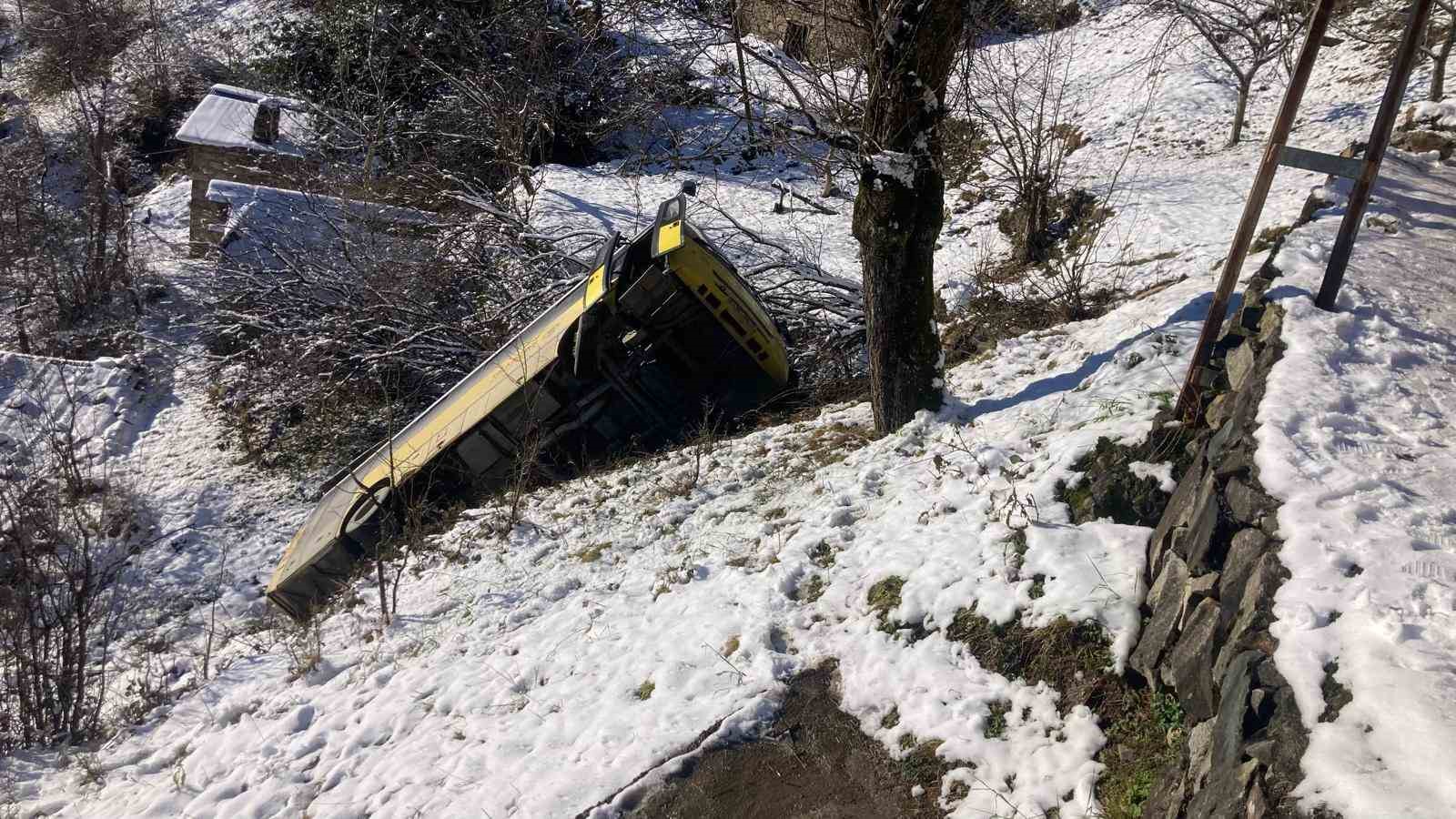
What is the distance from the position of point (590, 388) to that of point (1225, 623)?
→ 18.8 ft

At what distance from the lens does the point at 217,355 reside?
1341 centimetres

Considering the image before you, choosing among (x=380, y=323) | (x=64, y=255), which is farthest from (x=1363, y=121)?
(x=64, y=255)

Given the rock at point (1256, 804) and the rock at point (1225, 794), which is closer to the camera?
the rock at point (1256, 804)

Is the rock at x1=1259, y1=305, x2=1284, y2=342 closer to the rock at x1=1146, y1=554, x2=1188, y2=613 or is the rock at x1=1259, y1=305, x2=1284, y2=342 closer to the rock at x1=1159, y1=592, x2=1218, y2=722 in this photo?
the rock at x1=1146, y1=554, x2=1188, y2=613

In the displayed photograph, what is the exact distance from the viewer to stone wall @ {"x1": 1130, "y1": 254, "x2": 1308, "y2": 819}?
277cm

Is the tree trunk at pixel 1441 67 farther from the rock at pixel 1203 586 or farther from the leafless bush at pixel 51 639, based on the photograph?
the leafless bush at pixel 51 639

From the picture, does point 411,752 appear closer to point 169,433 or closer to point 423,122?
Answer: point 169,433

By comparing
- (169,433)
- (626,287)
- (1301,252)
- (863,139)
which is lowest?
(169,433)

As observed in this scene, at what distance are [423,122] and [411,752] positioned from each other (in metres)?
15.7

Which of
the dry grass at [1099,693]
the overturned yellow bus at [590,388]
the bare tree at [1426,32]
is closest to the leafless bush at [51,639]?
the overturned yellow bus at [590,388]

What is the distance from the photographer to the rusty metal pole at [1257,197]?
155 inches

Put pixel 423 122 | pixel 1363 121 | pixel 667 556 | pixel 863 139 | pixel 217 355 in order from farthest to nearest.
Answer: pixel 423 122, pixel 217 355, pixel 1363 121, pixel 667 556, pixel 863 139

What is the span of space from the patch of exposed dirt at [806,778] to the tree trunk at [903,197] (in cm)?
274

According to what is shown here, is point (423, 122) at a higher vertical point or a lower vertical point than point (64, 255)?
higher
